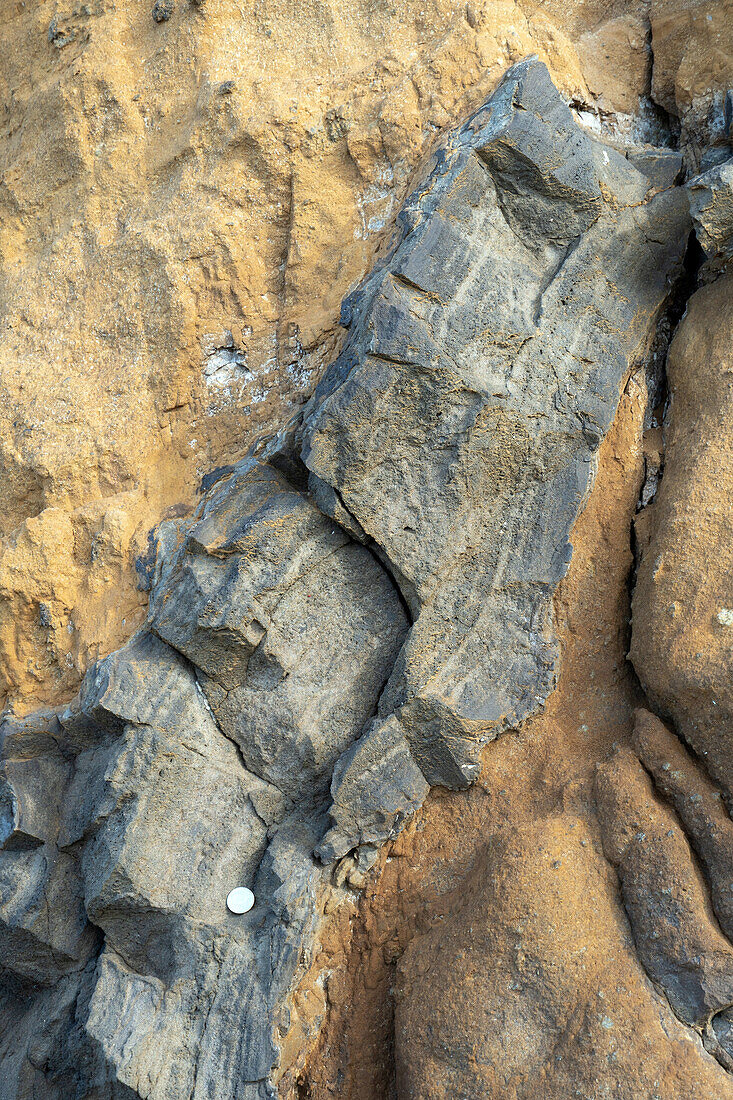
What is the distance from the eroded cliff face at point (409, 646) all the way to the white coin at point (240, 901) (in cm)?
4

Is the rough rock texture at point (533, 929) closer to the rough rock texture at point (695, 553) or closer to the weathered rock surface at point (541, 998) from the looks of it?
the weathered rock surface at point (541, 998)

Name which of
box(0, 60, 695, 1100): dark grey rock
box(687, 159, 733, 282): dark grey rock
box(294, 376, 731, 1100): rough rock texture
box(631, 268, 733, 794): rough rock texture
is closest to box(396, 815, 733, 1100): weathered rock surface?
box(294, 376, 731, 1100): rough rock texture

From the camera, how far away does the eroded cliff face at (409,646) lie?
2.71 metres

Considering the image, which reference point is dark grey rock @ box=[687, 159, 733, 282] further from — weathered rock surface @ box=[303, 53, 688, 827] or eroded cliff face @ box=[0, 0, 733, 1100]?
weathered rock surface @ box=[303, 53, 688, 827]

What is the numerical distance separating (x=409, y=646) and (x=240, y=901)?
3.61ft

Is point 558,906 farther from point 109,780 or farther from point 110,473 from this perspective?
point 110,473

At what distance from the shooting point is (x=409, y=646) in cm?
302

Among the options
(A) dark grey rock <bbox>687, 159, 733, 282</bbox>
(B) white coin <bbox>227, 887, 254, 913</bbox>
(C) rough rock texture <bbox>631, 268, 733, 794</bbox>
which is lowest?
(B) white coin <bbox>227, 887, 254, 913</bbox>

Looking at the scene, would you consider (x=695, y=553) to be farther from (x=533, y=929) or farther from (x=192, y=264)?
(x=192, y=264)

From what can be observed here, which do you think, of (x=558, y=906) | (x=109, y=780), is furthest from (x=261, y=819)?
(x=558, y=906)

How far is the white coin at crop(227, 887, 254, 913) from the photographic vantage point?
295 centimetres

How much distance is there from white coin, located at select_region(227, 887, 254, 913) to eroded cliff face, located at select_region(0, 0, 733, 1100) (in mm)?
41

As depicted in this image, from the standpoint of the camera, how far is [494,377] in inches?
119

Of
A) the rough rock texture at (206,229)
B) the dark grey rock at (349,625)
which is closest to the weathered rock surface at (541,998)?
the dark grey rock at (349,625)
